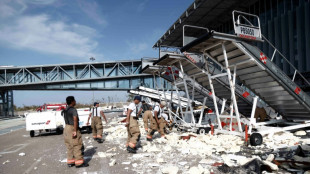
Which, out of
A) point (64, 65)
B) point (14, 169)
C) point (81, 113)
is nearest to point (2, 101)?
point (64, 65)

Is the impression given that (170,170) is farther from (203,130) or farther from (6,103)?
(6,103)

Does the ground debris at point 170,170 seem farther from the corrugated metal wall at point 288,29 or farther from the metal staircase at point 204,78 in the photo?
the corrugated metal wall at point 288,29

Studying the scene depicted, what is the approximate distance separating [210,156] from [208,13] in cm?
1718

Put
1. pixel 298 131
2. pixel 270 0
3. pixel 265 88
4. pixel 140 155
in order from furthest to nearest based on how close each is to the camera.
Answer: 1. pixel 270 0
2. pixel 298 131
3. pixel 265 88
4. pixel 140 155

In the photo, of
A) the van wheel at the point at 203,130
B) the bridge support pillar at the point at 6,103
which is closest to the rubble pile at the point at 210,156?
the van wheel at the point at 203,130

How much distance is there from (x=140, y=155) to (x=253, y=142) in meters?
3.45

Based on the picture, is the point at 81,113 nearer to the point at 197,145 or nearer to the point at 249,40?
the point at 197,145

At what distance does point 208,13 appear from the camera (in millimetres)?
21000

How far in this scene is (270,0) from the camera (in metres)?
16.9

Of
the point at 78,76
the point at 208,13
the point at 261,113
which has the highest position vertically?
the point at 208,13

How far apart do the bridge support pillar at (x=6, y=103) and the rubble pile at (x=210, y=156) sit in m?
39.0

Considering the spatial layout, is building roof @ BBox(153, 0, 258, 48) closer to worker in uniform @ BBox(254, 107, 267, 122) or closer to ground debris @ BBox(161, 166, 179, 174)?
worker in uniform @ BBox(254, 107, 267, 122)

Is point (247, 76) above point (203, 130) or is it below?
above

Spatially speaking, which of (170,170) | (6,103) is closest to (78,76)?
(6,103)
